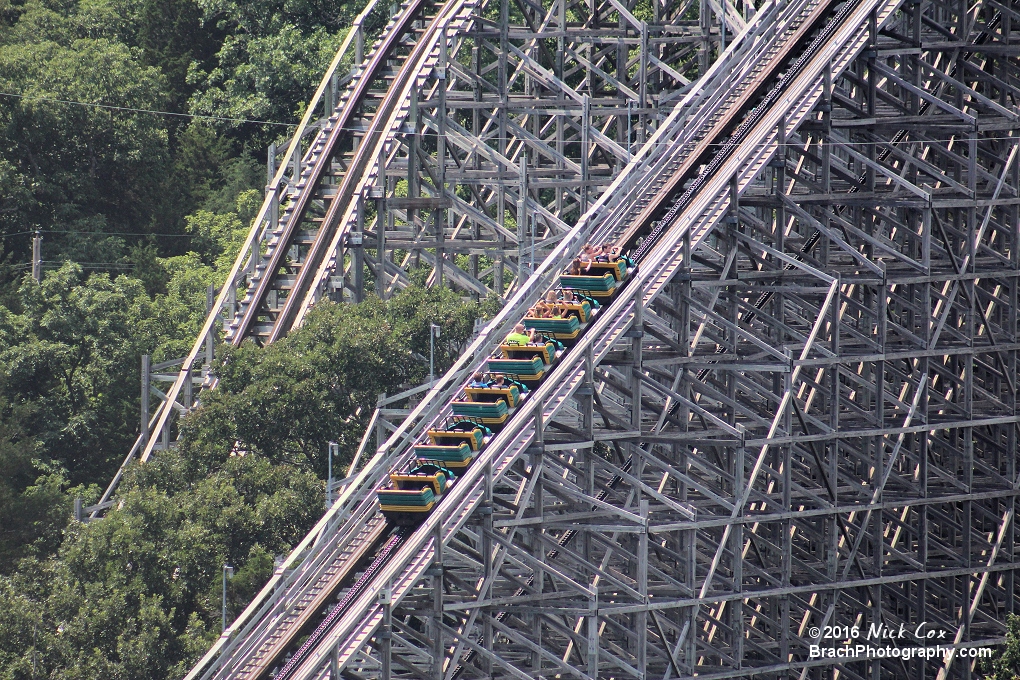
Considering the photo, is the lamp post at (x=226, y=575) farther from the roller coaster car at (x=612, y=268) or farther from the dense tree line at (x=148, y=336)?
the roller coaster car at (x=612, y=268)

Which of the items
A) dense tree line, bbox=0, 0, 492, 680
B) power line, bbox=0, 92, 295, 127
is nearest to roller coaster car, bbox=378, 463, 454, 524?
dense tree line, bbox=0, 0, 492, 680

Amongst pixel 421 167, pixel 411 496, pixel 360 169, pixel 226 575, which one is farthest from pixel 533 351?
pixel 360 169

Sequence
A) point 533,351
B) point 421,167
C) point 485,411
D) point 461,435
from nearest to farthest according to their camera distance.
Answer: point 461,435, point 485,411, point 533,351, point 421,167

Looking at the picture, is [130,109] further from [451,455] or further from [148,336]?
[451,455]

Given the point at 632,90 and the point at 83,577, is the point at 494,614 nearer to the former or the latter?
the point at 83,577

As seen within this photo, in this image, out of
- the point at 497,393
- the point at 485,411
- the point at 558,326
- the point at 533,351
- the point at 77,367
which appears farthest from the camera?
the point at 77,367

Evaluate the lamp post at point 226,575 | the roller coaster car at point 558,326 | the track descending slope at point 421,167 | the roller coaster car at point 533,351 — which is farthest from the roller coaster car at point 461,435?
the track descending slope at point 421,167
